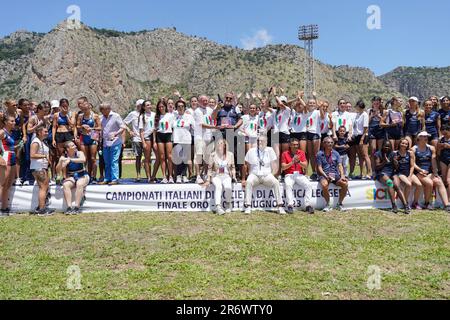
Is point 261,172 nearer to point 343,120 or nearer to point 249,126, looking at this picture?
point 249,126

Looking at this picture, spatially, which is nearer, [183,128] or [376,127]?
[183,128]

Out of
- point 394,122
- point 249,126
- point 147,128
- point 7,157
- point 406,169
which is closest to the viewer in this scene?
point 7,157

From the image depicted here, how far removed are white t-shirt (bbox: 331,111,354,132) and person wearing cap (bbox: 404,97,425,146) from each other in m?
1.36

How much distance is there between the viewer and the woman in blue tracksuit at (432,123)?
9.34 metres

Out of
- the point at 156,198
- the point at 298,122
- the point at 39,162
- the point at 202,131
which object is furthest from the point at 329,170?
the point at 39,162

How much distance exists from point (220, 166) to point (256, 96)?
2159 mm

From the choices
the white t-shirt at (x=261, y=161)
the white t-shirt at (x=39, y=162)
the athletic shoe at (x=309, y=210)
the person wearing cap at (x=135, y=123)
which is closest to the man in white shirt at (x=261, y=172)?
the white t-shirt at (x=261, y=161)

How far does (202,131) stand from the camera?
979 cm

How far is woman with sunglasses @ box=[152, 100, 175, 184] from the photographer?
951 centimetres

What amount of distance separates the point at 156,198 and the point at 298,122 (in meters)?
3.94

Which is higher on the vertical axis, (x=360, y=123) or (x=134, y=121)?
(x=134, y=121)

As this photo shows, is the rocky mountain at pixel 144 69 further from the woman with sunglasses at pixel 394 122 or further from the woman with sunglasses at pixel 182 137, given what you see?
the woman with sunglasses at pixel 394 122

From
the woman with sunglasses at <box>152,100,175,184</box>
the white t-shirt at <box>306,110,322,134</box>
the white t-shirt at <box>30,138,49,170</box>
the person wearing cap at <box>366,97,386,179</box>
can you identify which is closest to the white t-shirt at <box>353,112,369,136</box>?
the person wearing cap at <box>366,97,386,179</box>
